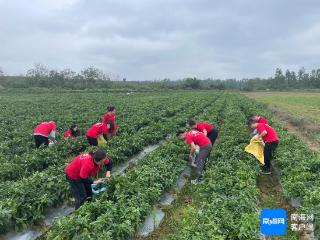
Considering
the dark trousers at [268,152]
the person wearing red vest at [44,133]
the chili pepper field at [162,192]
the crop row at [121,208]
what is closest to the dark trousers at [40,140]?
the person wearing red vest at [44,133]

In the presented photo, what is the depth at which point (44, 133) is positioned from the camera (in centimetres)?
1305

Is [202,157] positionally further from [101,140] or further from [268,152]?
[101,140]

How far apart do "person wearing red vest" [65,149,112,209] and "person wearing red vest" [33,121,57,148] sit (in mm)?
5643

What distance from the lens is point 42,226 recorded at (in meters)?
7.67

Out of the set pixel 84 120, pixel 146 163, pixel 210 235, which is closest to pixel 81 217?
pixel 210 235

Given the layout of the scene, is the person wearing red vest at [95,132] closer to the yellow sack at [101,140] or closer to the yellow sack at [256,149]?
the yellow sack at [101,140]

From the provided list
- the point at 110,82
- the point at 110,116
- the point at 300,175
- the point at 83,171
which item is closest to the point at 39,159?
the point at 110,116

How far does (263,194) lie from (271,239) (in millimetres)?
3037

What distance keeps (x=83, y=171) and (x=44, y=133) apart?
20.4 feet

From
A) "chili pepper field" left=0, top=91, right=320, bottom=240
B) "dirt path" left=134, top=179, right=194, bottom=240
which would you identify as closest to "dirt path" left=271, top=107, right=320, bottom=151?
"chili pepper field" left=0, top=91, right=320, bottom=240

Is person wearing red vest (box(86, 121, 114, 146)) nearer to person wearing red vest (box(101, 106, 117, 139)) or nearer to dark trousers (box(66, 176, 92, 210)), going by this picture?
person wearing red vest (box(101, 106, 117, 139))

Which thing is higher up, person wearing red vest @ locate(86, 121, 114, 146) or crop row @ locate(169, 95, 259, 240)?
person wearing red vest @ locate(86, 121, 114, 146)

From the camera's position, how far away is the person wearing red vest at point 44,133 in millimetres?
13039

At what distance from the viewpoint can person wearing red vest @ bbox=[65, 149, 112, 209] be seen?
731 cm
